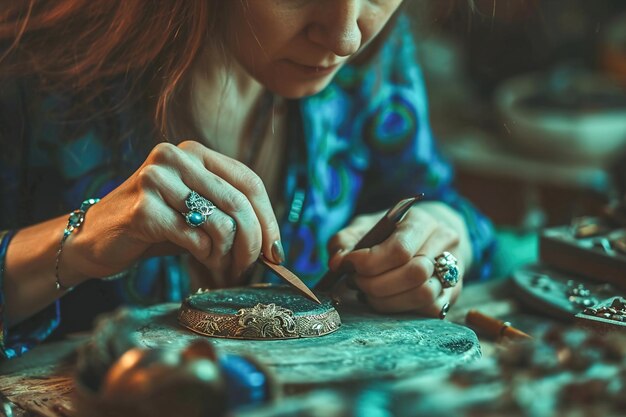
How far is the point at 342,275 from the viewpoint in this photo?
Answer: 3.52ft

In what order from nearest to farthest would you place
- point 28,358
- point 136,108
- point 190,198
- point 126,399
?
point 126,399
point 190,198
point 28,358
point 136,108

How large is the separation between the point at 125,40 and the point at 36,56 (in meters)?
0.18

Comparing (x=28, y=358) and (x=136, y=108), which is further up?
(x=136, y=108)

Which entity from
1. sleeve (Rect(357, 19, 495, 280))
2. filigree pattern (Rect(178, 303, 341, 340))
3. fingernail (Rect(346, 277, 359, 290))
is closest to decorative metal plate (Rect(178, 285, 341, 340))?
filigree pattern (Rect(178, 303, 341, 340))

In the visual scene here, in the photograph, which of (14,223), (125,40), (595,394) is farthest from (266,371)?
(14,223)

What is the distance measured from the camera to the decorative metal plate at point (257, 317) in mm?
890

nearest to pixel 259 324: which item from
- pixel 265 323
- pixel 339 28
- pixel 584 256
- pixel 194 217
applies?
pixel 265 323

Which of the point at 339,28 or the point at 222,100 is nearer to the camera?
the point at 339,28

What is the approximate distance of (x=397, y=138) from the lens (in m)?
1.55

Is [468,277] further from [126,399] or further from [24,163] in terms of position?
[126,399]

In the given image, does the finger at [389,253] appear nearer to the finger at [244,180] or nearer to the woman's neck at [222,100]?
the finger at [244,180]

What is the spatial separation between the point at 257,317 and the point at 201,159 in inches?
6.8

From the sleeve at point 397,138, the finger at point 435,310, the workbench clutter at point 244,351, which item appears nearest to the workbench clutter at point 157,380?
the workbench clutter at point 244,351

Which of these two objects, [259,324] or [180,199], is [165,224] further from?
[259,324]
